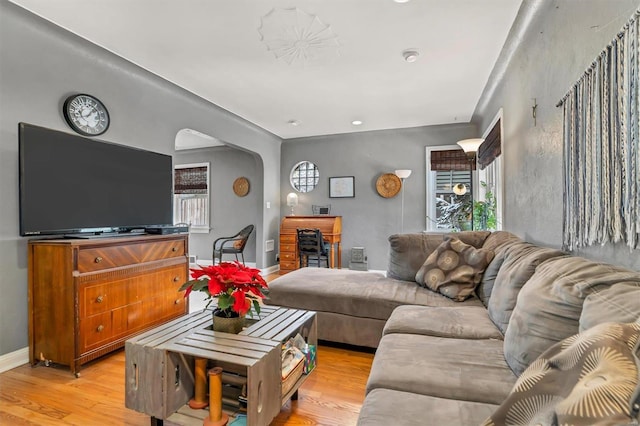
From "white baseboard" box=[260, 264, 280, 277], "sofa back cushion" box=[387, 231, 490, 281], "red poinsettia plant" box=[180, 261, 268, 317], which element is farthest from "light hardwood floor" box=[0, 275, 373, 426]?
"white baseboard" box=[260, 264, 280, 277]

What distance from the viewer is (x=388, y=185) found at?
5578 mm

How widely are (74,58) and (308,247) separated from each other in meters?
3.67

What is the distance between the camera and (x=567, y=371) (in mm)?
645

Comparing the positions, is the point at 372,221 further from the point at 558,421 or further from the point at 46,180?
the point at 558,421

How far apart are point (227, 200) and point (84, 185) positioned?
393 centimetres

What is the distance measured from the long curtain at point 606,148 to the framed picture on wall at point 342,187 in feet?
13.7

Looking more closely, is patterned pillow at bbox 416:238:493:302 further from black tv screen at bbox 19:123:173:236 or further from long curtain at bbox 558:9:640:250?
black tv screen at bbox 19:123:173:236

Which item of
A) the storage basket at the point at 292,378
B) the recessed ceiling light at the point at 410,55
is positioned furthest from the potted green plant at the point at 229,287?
the recessed ceiling light at the point at 410,55

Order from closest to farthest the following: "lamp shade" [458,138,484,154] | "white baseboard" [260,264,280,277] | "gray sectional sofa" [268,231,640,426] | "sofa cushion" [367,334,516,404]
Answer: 1. "gray sectional sofa" [268,231,640,426]
2. "sofa cushion" [367,334,516,404]
3. "lamp shade" [458,138,484,154]
4. "white baseboard" [260,264,280,277]

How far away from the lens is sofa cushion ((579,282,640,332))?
0.79 meters

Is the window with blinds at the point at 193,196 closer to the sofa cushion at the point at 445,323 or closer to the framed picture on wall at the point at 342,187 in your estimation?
the framed picture on wall at the point at 342,187

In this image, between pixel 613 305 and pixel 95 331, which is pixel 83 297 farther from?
pixel 613 305

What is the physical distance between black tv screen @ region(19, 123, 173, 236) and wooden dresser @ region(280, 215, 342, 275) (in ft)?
8.14

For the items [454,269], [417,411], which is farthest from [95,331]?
[454,269]
